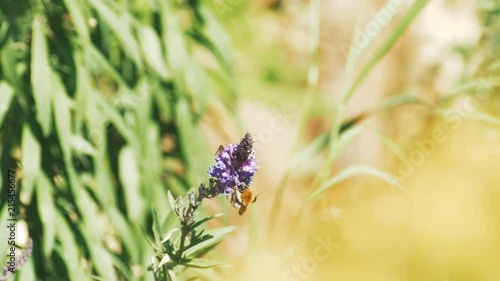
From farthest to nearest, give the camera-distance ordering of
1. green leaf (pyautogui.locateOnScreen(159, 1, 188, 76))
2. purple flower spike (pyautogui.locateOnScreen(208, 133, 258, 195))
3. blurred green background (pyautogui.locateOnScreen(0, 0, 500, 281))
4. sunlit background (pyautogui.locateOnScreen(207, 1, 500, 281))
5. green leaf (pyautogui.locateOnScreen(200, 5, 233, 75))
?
green leaf (pyautogui.locateOnScreen(200, 5, 233, 75))
green leaf (pyautogui.locateOnScreen(159, 1, 188, 76))
sunlit background (pyautogui.locateOnScreen(207, 1, 500, 281))
blurred green background (pyautogui.locateOnScreen(0, 0, 500, 281))
purple flower spike (pyautogui.locateOnScreen(208, 133, 258, 195))

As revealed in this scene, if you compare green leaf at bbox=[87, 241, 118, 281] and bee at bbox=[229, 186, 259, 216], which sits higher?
Result: green leaf at bbox=[87, 241, 118, 281]

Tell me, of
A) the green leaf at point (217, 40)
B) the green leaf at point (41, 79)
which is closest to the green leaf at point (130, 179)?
the green leaf at point (41, 79)

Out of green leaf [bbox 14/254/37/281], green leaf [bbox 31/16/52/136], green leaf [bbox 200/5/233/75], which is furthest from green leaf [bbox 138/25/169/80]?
green leaf [bbox 14/254/37/281]

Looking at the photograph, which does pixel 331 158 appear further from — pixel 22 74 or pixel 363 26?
pixel 363 26

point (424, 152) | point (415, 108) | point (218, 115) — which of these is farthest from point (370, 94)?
point (424, 152)

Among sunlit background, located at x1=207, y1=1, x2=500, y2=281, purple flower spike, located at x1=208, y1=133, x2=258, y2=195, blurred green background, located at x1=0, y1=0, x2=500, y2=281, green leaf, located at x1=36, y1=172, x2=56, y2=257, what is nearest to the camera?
purple flower spike, located at x1=208, y1=133, x2=258, y2=195

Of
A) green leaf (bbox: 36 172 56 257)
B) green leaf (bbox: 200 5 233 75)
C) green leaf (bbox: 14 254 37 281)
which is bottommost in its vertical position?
green leaf (bbox: 14 254 37 281)

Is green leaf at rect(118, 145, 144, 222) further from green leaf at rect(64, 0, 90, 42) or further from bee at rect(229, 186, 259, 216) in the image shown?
bee at rect(229, 186, 259, 216)

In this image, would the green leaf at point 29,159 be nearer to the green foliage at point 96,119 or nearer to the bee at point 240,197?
the green foliage at point 96,119
